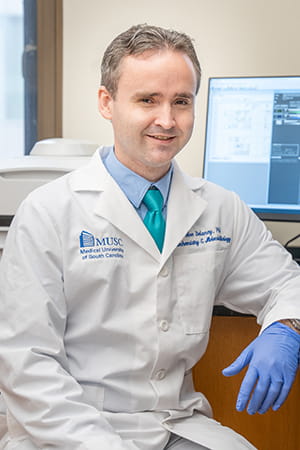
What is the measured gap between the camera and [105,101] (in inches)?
49.3

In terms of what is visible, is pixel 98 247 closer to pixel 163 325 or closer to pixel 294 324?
pixel 163 325

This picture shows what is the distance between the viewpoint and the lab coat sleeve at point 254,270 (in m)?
1.31

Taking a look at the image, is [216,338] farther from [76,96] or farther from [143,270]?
[76,96]

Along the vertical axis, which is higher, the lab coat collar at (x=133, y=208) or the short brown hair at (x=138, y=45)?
the short brown hair at (x=138, y=45)

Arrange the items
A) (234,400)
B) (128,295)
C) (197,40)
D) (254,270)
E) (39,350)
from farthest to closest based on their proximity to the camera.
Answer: (197,40), (234,400), (254,270), (128,295), (39,350)

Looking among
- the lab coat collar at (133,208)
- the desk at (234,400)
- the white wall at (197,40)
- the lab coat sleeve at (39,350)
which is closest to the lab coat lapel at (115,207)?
the lab coat collar at (133,208)

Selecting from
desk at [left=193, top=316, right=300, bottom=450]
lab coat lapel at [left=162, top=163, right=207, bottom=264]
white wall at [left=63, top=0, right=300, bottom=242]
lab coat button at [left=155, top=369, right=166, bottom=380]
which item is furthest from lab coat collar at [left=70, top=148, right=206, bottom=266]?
white wall at [left=63, top=0, right=300, bottom=242]

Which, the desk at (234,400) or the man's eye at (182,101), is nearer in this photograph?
the man's eye at (182,101)

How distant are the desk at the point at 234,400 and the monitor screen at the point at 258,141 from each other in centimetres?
37

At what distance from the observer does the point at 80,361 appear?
47.0 inches

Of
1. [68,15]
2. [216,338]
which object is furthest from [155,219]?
[68,15]

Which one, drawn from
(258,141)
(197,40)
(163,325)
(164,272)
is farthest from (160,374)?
(197,40)

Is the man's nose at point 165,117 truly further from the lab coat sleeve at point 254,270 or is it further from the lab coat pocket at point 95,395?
the lab coat pocket at point 95,395

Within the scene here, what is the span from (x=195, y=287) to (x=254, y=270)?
153mm
